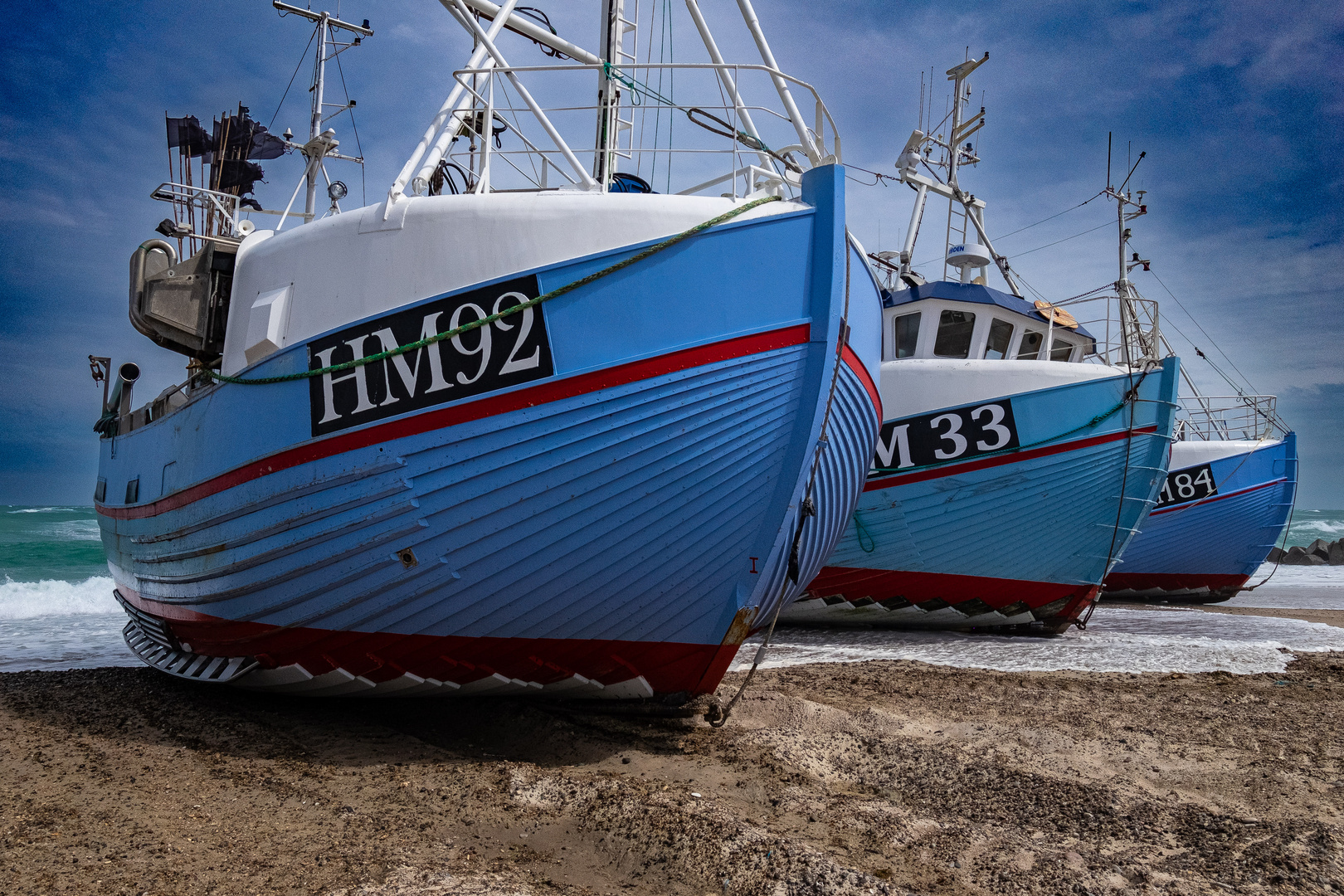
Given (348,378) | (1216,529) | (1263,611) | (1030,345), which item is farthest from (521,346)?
(1263,611)

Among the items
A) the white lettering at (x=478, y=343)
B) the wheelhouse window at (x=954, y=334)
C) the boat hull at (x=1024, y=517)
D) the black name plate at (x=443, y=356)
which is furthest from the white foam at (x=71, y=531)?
the white lettering at (x=478, y=343)

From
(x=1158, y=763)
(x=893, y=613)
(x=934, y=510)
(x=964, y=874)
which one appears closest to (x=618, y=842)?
(x=964, y=874)

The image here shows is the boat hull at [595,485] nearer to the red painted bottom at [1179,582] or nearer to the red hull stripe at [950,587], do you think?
the red hull stripe at [950,587]

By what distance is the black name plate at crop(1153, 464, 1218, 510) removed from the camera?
15.7m

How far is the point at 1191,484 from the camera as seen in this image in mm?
15734

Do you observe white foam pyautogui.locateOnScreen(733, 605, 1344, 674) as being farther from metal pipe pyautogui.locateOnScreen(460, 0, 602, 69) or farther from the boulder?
the boulder

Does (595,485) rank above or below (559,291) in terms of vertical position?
below

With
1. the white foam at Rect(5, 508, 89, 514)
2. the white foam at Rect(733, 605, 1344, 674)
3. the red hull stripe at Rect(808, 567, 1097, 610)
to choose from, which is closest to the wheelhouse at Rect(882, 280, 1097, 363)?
the red hull stripe at Rect(808, 567, 1097, 610)

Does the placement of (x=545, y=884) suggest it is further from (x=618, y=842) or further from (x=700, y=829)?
(x=700, y=829)

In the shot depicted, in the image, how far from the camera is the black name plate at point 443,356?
3.95 metres

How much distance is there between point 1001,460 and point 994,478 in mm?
219

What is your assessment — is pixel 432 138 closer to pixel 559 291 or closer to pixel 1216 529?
pixel 559 291

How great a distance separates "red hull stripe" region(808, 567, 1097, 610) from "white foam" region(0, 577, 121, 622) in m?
11.7

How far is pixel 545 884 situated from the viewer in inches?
118
